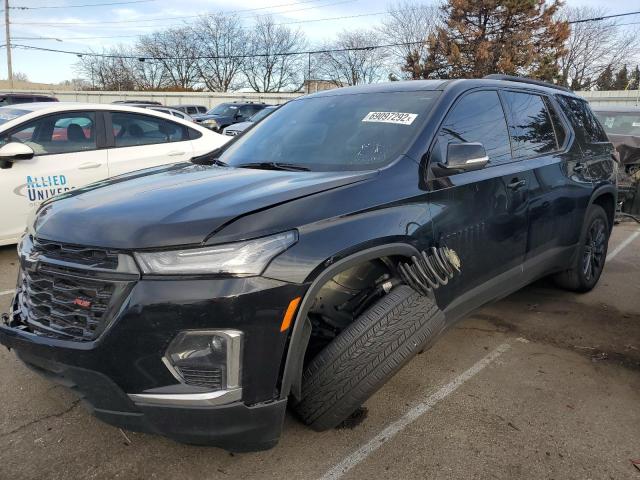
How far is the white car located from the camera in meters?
5.38

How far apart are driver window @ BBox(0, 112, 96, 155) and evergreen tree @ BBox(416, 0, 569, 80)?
35.0 m

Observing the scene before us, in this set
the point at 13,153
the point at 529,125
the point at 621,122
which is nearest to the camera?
the point at 529,125

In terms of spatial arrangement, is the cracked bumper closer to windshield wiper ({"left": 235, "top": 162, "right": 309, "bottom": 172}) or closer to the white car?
windshield wiper ({"left": 235, "top": 162, "right": 309, "bottom": 172})

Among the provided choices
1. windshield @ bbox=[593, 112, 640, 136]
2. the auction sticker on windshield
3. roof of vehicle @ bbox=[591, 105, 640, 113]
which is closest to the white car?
the auction sticker on windshield

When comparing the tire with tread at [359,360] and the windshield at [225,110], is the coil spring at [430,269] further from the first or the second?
the windshield at [225,110]

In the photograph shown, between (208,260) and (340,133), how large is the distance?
1.54m

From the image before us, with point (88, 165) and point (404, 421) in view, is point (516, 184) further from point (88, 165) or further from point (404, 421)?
point (88, 165)

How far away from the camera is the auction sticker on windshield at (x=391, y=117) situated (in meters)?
3.08

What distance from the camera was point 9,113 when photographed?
19.4ft

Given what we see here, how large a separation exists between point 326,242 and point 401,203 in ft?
1.96

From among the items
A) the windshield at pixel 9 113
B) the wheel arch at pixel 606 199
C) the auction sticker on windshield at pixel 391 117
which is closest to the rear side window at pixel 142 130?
the windshield at pixel 9 113

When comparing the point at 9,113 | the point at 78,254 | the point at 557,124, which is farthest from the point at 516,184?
the point at 9,113

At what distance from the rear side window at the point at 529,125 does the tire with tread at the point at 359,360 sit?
173 cm

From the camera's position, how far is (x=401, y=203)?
2.65m
